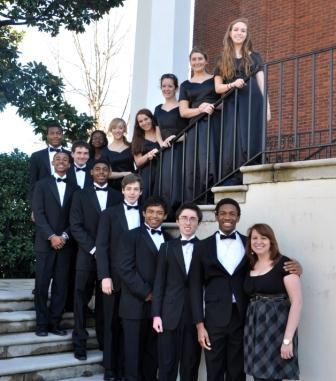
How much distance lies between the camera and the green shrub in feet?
28.1

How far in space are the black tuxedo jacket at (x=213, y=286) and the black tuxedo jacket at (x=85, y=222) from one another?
126cm

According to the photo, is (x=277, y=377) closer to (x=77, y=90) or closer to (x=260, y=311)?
(x=260, y=311)

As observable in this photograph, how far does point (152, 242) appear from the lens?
492 centimetres

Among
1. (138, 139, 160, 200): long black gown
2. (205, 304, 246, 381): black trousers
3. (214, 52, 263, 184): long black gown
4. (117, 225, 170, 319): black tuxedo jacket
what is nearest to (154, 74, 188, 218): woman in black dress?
(138, 139, 160, 200): long black gown

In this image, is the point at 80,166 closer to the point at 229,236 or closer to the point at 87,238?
the point at 87,238

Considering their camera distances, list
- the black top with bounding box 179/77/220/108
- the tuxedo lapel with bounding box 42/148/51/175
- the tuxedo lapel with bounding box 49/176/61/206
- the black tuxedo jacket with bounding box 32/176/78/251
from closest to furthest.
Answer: the black tuxedo jacket with bounding box 32/176/78/251 < the tuxedo lapel with bounding box 49/176/61/206 < the black top with bounding box 179/77/220/108 < the tuxedo lapel with bounding box 42/148/51/175

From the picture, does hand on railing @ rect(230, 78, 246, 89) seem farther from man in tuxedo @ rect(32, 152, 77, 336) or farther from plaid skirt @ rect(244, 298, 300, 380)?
plaid skirt @ rect(244, 298, 300, 380)

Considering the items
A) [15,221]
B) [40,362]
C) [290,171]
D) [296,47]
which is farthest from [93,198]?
[296,47]

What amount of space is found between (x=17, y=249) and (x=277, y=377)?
18.4ft

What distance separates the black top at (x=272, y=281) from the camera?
13.0 feet

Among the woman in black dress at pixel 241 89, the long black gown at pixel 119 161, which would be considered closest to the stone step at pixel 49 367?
the long black gown at pixel 119 161

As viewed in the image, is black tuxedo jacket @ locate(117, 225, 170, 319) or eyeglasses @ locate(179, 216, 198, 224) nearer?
eyeglasses @ locate(179, 216, 198, 224)

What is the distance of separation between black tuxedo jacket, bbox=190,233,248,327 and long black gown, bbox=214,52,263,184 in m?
1.26

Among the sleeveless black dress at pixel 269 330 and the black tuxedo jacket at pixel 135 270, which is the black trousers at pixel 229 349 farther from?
the black tuxedo jacket at pixel 135 270
